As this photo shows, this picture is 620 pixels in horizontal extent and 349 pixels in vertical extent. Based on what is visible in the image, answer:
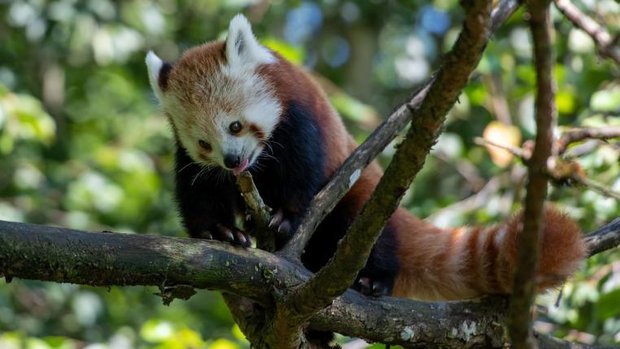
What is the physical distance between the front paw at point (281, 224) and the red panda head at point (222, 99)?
31cm

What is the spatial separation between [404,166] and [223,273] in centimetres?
79

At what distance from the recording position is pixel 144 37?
9.32 m

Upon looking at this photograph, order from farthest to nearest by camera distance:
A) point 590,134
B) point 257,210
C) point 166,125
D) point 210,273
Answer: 1. point 166,125
2. point 257,210
3. point 590,134
4. point 210,273

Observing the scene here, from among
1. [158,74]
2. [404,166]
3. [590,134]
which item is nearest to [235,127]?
[158,74]

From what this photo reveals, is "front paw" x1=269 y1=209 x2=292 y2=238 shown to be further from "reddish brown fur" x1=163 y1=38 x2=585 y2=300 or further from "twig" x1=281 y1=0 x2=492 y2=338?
"twig" x1=281 y1=0 x2=492 y2=338

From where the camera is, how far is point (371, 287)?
11.7 feet

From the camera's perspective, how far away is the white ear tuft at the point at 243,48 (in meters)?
4.23

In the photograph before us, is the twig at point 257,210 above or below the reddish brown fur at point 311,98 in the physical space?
below

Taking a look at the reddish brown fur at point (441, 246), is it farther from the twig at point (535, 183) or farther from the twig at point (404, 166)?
the twig at point (535, 183)

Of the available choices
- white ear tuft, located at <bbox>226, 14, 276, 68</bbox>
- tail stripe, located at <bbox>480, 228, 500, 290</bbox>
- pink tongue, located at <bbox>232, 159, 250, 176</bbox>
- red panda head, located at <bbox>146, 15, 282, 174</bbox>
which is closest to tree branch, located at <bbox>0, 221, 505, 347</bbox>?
tail stripe, located at <bbox>480, 228, 500, 290</bbox>

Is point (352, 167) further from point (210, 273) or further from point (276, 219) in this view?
point (210, 273)

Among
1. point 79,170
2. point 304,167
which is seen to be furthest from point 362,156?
point 79,170

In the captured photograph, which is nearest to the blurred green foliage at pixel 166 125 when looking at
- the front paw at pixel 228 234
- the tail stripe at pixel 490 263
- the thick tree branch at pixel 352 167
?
the tail stripe at pixel 490 263

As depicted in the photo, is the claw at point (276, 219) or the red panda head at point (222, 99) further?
the red panda head at point (222, 99)
